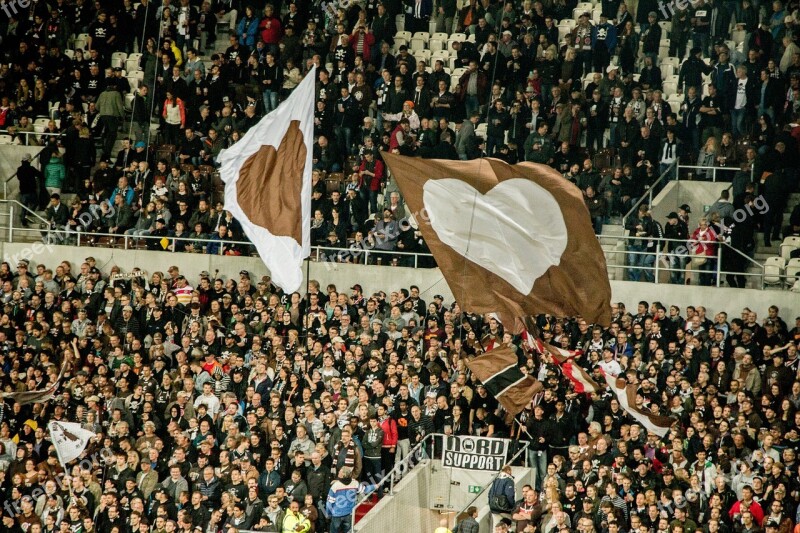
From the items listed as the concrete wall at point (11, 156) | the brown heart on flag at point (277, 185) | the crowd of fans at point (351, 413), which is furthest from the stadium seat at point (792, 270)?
the concrete wall at point (11, 156)

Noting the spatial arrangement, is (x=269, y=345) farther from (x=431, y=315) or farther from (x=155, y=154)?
(x=155, y=154)

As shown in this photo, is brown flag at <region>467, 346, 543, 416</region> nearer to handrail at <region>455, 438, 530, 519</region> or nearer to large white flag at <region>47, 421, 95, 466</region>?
handrail at <region>455, 438, 530, 519</region>

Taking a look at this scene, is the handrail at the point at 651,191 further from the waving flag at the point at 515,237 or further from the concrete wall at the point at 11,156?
the concrete wall at the point at 11,156

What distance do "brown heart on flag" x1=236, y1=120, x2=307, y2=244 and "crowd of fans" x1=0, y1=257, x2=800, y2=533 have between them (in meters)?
3.37

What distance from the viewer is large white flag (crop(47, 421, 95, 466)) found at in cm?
2500

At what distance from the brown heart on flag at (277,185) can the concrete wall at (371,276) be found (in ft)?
26.3

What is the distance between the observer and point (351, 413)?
24969mm

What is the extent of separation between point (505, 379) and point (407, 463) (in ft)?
13.7

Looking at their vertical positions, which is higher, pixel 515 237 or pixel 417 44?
pixel 417 44

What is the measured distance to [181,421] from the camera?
85.4 ft

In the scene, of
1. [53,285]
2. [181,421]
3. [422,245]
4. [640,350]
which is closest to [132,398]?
[181,421]

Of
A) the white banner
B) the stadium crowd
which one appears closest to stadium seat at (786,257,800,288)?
the stadium crowd

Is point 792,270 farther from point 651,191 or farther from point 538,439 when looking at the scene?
point 538,439

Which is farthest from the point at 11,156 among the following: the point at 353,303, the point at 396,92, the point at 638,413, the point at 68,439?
the point at 638,413
